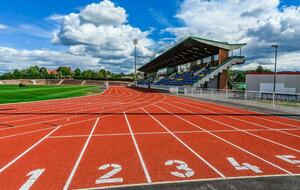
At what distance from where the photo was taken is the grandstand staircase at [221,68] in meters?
39.3

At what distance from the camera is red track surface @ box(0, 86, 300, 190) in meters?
5.14

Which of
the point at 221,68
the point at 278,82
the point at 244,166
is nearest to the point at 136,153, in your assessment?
the point at 244,166

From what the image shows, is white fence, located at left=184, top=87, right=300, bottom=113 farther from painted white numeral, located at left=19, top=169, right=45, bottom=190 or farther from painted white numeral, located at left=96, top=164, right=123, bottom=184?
painted white numeral, located at left=19, top=169, right=45, bottom=190

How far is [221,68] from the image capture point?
39.7 metres

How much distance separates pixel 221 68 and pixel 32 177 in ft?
125

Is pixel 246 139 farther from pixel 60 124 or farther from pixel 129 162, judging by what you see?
pixel 60 124

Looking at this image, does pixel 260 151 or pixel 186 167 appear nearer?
pixel 186 167

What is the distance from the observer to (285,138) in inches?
348

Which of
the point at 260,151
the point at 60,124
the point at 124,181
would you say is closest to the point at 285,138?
the point at 260,151

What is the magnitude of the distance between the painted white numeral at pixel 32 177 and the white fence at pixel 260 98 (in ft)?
52.4

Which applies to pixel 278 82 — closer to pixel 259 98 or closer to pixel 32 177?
pixel 259 98

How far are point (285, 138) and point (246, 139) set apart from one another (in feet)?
5.27

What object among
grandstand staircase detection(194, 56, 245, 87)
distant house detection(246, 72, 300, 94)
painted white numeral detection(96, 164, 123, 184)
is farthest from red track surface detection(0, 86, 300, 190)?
grandstand staircase detection(194, 56, 245, 87)

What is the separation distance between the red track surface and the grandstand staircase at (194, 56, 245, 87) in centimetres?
2840
